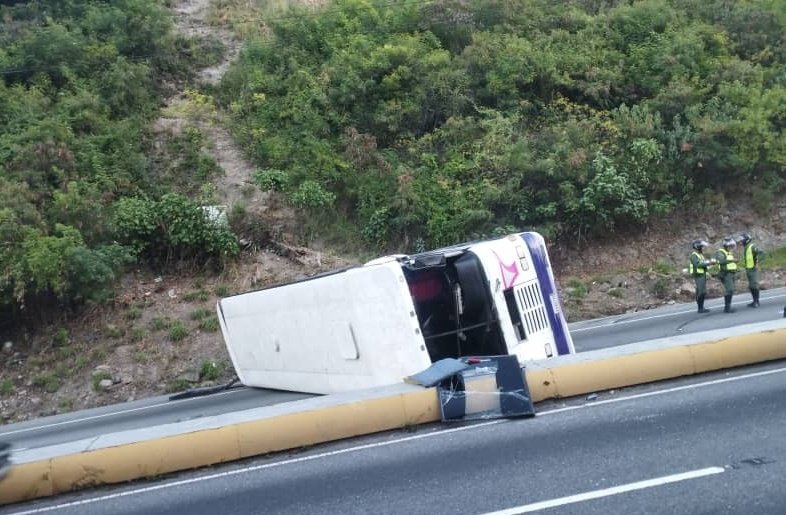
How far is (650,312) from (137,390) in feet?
37.9

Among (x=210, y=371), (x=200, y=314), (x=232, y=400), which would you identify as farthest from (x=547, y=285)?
(x=200, y=314)

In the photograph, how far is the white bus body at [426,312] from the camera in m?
8.51

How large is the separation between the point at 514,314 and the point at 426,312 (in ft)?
3.65

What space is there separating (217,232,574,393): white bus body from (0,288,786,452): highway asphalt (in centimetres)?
186

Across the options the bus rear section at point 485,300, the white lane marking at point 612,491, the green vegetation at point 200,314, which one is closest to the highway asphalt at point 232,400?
the green vegetation at point 200,314

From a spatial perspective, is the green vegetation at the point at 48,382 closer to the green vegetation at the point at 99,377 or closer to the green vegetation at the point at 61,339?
the green vegetation at the point at 99,377

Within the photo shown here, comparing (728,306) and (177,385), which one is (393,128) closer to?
(177,385)

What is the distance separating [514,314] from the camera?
909 centimetres

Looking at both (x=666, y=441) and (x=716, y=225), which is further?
(x=716, y=225)

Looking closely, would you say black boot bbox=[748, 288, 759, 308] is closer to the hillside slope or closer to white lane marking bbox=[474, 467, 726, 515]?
the hillside slope

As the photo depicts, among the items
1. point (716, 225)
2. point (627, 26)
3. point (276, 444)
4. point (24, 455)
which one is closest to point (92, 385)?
point (24, 455)

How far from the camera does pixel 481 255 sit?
8.92 metres

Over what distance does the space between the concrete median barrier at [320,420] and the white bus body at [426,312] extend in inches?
23.4

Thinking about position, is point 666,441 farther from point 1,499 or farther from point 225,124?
point 225,124
